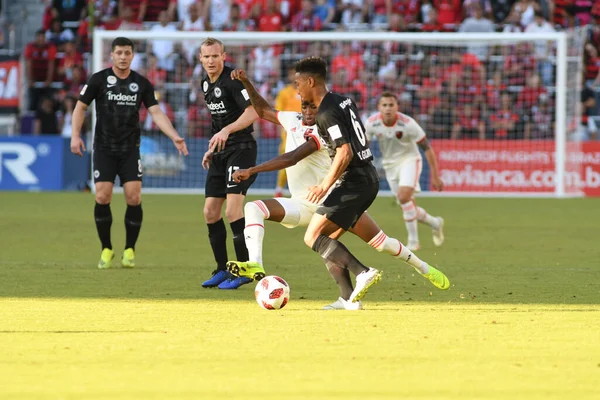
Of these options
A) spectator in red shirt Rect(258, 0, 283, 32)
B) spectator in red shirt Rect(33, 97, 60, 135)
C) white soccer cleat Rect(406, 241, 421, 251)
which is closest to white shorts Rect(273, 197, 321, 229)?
white soccer cleat Rect(406, 241, 421, 251)

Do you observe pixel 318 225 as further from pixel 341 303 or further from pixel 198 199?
pixel 198 199

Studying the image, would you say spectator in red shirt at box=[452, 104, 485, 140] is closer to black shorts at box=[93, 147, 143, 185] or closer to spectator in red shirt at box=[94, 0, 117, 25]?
spectator in red shirt at box=[94, 0, 117, 25]

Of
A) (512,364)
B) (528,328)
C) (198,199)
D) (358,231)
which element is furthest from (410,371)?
(198,199)

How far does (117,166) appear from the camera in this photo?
11.8 metres

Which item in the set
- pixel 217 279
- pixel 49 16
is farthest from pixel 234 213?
pixel 49 16

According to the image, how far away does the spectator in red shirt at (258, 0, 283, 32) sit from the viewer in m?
27.7

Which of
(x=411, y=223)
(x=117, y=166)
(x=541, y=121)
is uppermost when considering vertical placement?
(x=117, y=166)

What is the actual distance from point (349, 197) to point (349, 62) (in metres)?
A: 17.3

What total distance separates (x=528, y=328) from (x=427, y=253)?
6175 mm

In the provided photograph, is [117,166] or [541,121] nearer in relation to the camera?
[117,166]

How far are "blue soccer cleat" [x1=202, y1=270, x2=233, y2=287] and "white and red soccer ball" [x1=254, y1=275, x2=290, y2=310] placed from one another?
1.74 m

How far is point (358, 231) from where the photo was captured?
925cm

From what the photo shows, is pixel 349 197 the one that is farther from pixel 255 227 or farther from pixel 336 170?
pixel 255 227

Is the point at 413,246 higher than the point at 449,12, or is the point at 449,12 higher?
the point at 449,12
